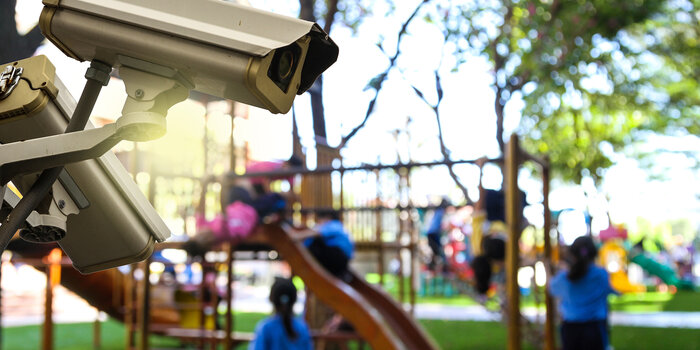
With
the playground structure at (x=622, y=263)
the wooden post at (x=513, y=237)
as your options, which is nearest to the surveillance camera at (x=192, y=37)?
the wooden post at (x=513, y=237)

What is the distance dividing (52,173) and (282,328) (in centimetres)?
359

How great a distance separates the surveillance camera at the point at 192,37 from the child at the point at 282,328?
3.66 m

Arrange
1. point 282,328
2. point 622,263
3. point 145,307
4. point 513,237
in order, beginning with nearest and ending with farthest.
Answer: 1. point 513,237
2. point 282,328
3. point 145,307
4. point 622,263

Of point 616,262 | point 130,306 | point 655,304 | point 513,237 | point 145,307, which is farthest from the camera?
point 616,262

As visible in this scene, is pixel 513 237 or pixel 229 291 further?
pixel 229 291

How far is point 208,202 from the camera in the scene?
257 inches

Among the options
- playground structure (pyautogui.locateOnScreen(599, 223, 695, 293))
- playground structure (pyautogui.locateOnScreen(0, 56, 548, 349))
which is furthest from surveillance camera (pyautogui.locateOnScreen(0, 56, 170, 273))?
playground structure (pyautogui.locateOnScreen(599, 223, 695, 293))

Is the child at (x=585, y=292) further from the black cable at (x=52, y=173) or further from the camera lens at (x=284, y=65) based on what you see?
the black cable at (x=52, y=173)

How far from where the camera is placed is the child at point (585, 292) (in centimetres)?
510

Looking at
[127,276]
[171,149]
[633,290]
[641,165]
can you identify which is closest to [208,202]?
[171,149]

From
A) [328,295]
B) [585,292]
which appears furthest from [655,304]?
[328,295]

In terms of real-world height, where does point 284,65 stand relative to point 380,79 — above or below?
below

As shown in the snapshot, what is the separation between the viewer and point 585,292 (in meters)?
5.16

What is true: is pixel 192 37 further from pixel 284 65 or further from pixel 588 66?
pixel 588 66
